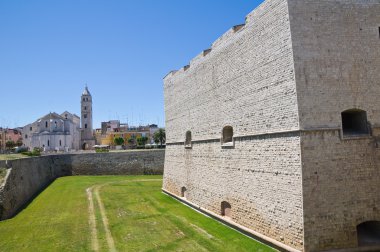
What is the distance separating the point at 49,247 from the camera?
10.9m

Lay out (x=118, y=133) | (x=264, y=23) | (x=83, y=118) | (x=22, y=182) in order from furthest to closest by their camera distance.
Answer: (x=118, y=133)
(x=83, y=118)
(x=22, y=182)
(x=264, y=23)

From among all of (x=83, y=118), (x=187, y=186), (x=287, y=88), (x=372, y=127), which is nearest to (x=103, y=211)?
(x=187, y=186)

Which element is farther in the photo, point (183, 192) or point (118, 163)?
point (118, 163)

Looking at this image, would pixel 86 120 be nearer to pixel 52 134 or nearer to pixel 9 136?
pixel 52 134

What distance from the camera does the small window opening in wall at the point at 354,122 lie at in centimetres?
951

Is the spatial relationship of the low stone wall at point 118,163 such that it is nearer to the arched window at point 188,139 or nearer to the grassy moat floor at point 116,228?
the grassy moat floor at point 116,228

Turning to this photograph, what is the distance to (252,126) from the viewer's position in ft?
37.6

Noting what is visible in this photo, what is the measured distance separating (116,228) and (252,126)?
22.3 feet

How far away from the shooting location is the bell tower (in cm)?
6944

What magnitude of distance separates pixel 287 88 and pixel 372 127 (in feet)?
8.85

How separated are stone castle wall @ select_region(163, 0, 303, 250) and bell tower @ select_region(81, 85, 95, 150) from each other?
185 feet

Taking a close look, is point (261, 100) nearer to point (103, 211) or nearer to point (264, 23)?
point (264, 23)

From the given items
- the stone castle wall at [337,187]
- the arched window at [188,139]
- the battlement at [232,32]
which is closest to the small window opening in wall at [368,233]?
the stone castle wall at [337,187]

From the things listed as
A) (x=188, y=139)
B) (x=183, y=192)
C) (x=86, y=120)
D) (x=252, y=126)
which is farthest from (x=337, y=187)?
(x=86, y=120)
